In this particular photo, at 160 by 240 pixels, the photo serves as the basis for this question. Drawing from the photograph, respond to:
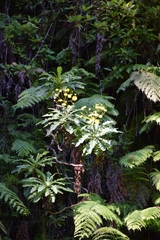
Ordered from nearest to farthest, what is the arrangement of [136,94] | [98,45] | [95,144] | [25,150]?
[95,144], [25,150], [136,94], [98,45]

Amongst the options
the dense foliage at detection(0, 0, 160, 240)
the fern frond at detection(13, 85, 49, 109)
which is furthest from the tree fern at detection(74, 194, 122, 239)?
the fern frond at detection(13, 85, 49, 109)

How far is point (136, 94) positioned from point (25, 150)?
122 centimetres

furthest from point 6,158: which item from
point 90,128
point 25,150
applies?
point 90,128

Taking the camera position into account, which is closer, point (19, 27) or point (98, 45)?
point (98, 45)

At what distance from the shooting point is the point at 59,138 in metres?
2.98

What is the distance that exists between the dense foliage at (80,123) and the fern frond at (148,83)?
13 mm

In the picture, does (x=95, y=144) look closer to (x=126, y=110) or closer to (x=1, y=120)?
(x=126, y=110)

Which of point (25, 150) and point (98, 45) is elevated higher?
point (98, 45)

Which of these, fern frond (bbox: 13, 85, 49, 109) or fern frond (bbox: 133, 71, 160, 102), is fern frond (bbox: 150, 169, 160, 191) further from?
fern frond (bbox: 13, 85, 49, 109)

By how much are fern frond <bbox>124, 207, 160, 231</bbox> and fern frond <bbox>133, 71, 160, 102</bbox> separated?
93 cm

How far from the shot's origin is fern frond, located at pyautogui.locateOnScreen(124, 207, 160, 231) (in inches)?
89.4

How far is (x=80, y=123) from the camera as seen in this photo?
8.30ft

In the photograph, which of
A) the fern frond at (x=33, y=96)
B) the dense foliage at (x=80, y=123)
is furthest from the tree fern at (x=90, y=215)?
the fern frond at (x=33, y=96)

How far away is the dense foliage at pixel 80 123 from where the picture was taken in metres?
2.46
